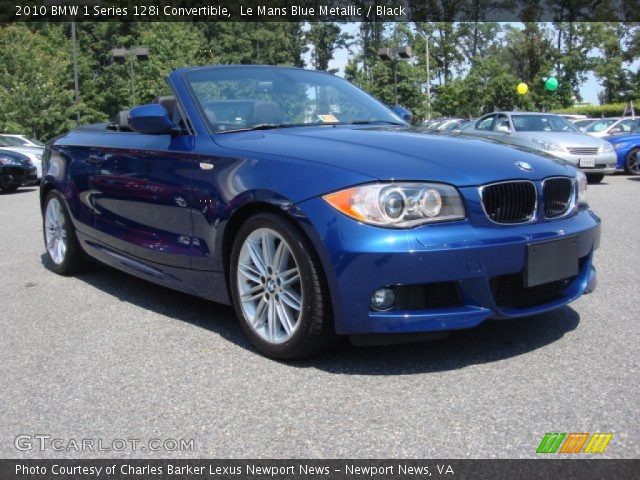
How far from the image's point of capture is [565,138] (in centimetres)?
1402

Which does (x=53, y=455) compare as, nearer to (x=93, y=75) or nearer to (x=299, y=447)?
(x=299, y=447)

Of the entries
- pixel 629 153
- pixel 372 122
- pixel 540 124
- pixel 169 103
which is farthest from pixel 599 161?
pixel 169 103

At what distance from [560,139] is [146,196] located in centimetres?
1135

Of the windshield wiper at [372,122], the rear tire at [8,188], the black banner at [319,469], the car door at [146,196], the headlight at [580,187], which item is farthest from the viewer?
the rear tire at [8,188]

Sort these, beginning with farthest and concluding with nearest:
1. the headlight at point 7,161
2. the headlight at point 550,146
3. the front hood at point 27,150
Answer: the front hood at point 27,150 < the headlight at point 7,161 < the headlight at point 550,146

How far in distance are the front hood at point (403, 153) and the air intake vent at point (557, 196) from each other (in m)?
0.05

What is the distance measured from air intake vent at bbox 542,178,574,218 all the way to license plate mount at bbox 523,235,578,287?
168 mm

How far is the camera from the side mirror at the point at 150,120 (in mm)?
4098

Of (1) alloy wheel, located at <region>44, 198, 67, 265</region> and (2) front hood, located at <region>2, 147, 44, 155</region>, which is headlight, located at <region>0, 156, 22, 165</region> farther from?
(1) alloy wheel, located at <region>44, 198, 67, 265</region>

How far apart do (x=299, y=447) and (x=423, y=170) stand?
53.4 inches

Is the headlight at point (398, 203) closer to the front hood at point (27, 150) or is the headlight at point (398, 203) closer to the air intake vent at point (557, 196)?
the air intake vent at point (557, 196)

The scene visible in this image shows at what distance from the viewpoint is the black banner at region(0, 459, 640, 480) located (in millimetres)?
2316

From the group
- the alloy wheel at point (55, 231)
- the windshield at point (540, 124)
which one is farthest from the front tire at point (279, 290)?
the windshield at point (540, 124)

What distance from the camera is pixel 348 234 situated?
10.00 feet
